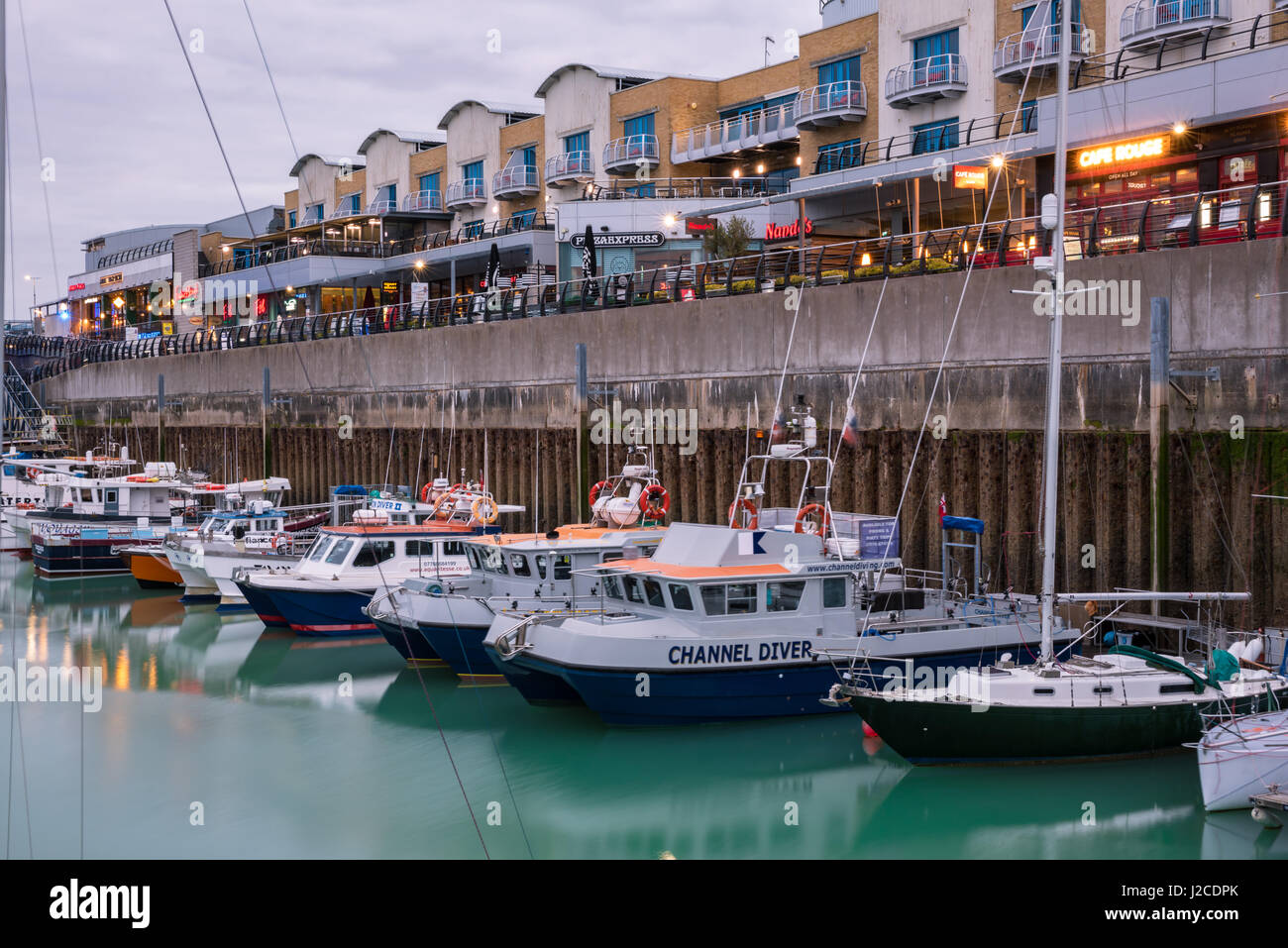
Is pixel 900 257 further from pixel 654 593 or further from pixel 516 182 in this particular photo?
pixel 516 182

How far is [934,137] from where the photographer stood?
1544 inches

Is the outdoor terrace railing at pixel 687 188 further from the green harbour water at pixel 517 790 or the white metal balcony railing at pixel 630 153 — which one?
the green harbour water at pixel 517 790

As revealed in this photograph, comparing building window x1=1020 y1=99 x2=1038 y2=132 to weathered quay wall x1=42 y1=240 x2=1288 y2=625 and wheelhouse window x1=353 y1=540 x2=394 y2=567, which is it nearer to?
weathered quay wall x1=42 y1=240 x2=1288 y2=625

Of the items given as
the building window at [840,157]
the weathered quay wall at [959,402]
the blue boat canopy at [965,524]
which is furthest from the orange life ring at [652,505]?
the building window at [840,157]

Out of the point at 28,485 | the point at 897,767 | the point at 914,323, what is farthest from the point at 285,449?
the point at 897,767

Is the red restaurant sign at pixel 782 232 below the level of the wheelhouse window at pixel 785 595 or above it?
above

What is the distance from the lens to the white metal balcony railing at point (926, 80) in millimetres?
37844

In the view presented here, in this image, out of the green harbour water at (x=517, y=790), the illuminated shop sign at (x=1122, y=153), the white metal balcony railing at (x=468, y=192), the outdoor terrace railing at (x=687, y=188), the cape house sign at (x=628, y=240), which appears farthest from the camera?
the white metal balcony railing at (x=468, y=192)

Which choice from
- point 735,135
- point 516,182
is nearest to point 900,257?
point 735,135

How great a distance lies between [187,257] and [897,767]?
77.6 metres

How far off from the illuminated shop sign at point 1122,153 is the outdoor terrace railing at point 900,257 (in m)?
2.66

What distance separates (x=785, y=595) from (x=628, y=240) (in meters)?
29.4

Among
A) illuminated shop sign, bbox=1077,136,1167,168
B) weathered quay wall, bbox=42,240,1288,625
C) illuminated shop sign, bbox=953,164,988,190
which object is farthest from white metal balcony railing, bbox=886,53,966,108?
weathered quay wall, bbox=42,240,1288,625
